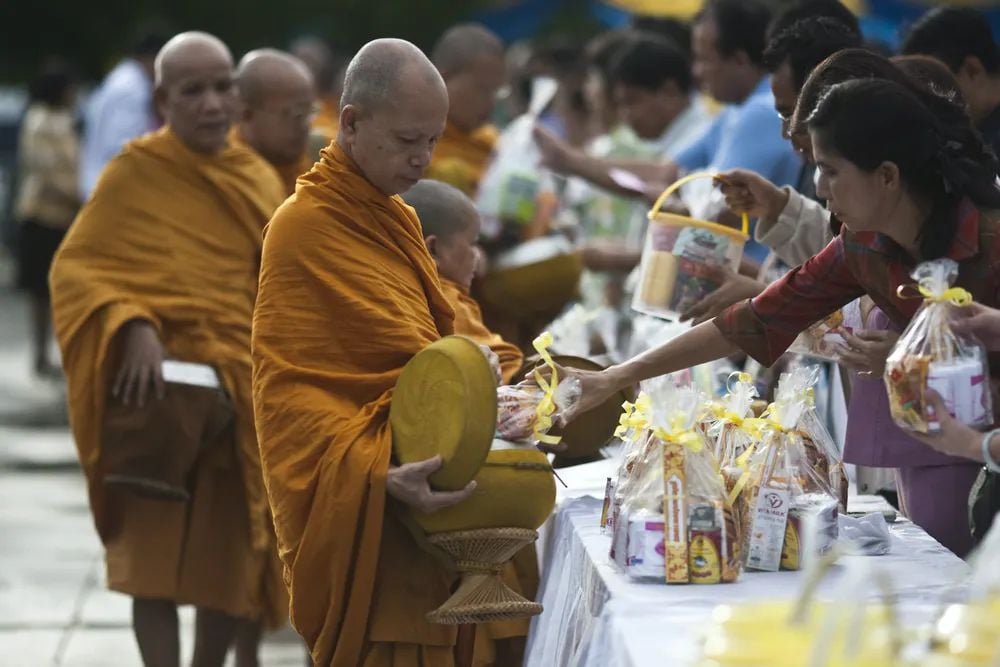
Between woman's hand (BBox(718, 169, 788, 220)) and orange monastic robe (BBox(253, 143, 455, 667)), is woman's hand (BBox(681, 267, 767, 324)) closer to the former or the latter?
woman's hand (BBox(718, 169, 788, 220))

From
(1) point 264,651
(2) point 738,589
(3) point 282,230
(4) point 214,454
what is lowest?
(1) point 264,651

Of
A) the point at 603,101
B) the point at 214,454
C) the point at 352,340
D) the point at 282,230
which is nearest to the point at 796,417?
the point at 352,340

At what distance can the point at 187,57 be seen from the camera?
16.8ft

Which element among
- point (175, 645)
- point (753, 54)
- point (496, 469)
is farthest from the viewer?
point (753, 54)

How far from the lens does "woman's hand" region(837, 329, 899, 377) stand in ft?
11.3

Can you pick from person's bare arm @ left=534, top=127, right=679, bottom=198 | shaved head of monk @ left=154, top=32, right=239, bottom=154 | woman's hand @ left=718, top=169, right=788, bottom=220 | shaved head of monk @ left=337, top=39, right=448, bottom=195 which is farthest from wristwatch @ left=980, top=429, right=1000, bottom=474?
person's bare arm @ left=534, top=127, right=679, bottom=198

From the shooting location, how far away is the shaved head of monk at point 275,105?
18.2 feet

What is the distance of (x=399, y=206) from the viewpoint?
355 centimetres

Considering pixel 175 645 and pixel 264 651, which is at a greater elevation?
pixel 175 645

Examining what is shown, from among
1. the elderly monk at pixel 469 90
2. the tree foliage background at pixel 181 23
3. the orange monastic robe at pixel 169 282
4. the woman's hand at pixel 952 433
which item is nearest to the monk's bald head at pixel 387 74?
the woman's hand at pixel 952 433

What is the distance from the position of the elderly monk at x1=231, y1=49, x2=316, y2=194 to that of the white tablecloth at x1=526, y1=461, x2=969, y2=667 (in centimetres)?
215

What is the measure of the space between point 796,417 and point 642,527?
1.48ft

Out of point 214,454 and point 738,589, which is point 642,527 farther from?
point 214,454

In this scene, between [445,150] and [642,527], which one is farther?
[445,150]
